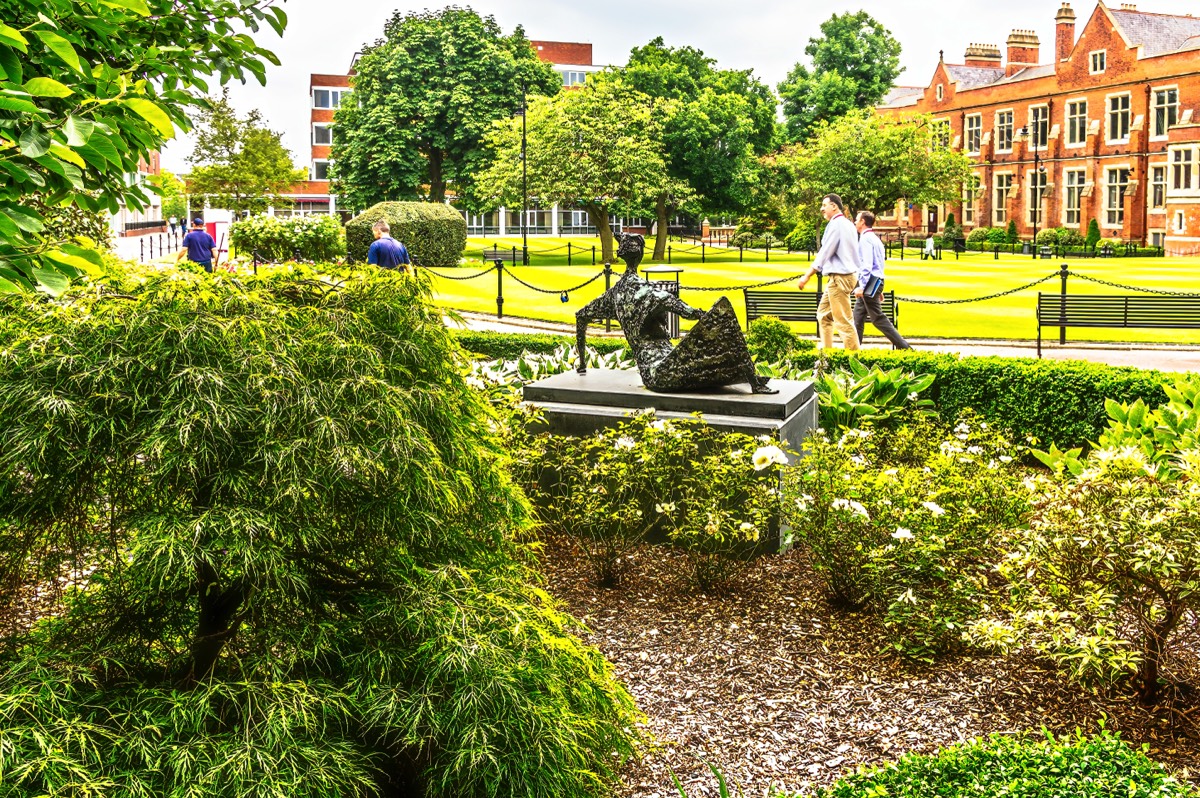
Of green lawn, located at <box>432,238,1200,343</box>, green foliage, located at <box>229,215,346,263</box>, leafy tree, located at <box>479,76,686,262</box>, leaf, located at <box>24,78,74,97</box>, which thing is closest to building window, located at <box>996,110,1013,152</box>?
green lawn, located at <box>432,238,1200,343</box>

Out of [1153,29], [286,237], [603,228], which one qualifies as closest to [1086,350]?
[286,237]

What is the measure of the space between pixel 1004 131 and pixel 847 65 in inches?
461

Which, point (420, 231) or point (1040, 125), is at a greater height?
point (1040, 125)

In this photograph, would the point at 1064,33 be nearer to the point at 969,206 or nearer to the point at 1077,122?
the point at 1077,122

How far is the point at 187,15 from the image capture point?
6.51 m

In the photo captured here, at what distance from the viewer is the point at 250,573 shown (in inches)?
138

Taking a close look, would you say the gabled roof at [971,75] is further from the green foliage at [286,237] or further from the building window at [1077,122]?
the green foliage at [286,237]

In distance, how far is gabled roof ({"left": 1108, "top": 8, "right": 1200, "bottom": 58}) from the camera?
54.2m

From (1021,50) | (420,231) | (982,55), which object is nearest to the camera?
(420,231)

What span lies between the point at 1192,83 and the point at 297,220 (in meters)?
42.5

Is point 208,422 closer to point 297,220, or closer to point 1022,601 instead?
point 1022,601

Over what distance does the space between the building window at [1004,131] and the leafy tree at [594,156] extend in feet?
101

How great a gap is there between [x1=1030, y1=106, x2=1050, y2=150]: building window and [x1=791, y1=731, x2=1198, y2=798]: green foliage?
62.4m

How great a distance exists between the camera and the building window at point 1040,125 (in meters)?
60.6
